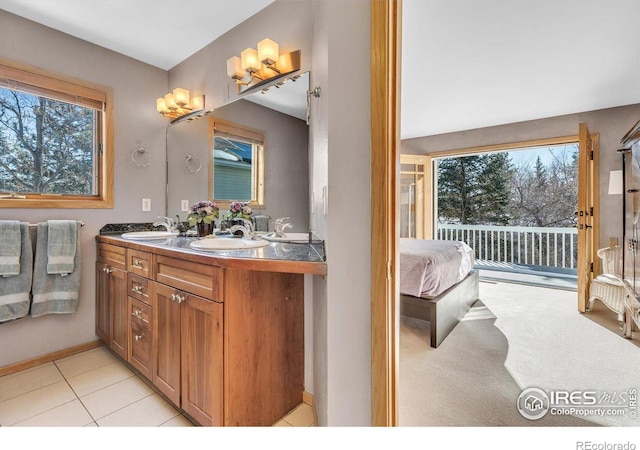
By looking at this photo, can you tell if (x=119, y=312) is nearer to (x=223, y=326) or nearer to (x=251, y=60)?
(x=223, y=326)

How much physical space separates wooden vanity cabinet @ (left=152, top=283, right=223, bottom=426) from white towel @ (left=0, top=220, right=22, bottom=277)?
3.61ft

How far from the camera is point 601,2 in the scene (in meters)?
1.56

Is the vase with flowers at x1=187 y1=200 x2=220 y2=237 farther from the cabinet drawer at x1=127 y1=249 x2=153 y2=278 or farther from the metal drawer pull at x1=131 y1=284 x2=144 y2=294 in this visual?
the metal drawer pull at x1=131 y1=284 x2=144 y2=294

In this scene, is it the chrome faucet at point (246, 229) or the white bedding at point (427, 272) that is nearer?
the chrome faucet at point (246, 229)

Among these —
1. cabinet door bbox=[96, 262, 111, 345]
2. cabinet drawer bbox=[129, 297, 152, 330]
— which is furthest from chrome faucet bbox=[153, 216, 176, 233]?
cabinet drawer bbox=[129, 297, 152, 330]

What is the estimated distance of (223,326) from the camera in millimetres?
1144

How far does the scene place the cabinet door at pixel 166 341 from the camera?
1.35 meters

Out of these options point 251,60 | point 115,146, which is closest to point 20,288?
point 115,146

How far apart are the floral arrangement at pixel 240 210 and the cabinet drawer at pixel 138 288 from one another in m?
0.70

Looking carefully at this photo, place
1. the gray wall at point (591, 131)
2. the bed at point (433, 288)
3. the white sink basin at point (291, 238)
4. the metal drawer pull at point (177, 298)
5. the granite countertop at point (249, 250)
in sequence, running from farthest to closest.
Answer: the gray wall at point (591, 131) → the bed at point (433, 288) → the white sink basin at point (291, 238) → the metal drawer pull at point (177, 298) → the granite countertop at point (249, 250)

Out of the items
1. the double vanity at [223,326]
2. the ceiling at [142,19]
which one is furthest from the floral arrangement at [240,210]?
the ceiling at [142,19]

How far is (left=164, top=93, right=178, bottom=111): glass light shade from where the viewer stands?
2.32 m

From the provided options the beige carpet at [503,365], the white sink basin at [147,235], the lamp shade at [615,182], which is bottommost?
the beige carpet at [503,365]

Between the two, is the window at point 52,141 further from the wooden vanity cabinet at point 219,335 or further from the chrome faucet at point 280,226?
the chrome faucet at point 280,226
